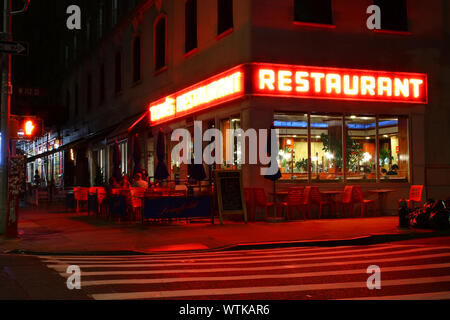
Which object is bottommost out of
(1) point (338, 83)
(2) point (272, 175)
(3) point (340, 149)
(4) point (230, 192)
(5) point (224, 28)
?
(4) point (230, 192)

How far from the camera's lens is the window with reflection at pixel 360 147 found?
1906 centimetres

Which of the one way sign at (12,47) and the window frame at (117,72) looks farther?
the window frame at (117,72)

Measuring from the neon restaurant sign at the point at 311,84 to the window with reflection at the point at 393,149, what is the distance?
3.40 feet

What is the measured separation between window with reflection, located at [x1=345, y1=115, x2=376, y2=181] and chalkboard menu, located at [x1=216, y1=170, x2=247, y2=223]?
4.73 m

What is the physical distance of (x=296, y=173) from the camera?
733 inches

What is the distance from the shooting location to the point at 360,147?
19234 millimetres

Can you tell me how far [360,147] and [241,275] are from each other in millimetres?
12102

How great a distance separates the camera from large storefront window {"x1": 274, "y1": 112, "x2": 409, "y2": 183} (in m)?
18.5

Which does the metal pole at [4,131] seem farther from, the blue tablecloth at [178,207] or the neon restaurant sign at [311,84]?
the neon restaurant sign at [311,84]

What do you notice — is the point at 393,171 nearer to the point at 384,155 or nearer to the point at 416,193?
the point at 384,155

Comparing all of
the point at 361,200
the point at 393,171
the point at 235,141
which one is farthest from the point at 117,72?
the point at 361,200

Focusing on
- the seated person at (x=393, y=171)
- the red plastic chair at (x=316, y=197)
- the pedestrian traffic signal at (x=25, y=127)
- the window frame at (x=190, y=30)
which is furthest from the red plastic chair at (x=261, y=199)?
the window frame at (x=190, y=30)

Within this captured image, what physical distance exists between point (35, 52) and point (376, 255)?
49.1 m
